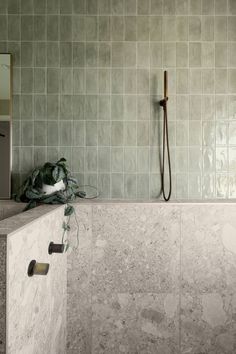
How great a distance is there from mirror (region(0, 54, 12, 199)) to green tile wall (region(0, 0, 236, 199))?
5 centimetres

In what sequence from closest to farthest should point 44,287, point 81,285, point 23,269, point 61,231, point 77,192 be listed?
1. point 23,269
2. point 44,287
3. point 61,231
4. point 81,285
5. point 77,192

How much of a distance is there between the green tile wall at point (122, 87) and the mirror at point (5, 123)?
0.05 metres

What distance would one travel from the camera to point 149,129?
2557 mm

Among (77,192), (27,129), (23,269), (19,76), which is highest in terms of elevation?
(19,76)

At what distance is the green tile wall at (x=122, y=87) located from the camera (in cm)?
254

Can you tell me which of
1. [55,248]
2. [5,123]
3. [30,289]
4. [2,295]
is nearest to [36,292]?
[30,289]

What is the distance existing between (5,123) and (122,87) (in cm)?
85

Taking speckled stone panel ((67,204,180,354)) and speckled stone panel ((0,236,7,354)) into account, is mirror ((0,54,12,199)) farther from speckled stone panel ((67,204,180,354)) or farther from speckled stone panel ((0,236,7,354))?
speckled stone panel ((0,236,7,354))

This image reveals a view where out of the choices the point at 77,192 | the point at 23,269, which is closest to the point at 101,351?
the point at 77,192

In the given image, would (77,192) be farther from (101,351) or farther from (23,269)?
(23,269)

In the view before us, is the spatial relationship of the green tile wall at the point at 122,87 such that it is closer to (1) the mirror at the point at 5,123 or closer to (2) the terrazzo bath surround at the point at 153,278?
(1) the mirror at the point at 5,123

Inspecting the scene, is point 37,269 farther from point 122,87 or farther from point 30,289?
point 122,87

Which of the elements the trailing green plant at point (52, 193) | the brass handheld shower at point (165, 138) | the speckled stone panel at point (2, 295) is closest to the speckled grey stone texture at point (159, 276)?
the trailing green plant at point (52, 193)

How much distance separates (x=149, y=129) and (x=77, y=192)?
2.20ft
